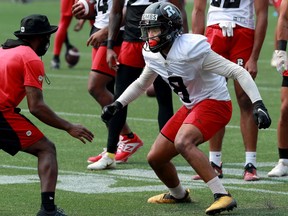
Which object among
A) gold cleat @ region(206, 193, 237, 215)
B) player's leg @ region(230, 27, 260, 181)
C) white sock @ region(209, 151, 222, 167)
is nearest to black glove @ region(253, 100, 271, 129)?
gold cleat @ region(206, 193, 237, 215)

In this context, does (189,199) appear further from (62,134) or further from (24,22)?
(62,134)

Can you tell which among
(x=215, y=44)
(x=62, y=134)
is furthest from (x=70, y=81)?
(x=215, y=44)

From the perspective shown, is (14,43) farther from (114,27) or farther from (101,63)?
(101,63)

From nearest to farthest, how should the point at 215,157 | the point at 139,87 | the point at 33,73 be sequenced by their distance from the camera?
the point at 33,73 → the point at 139,87 → the point at 215,157

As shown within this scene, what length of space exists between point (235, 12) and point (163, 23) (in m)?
1.79

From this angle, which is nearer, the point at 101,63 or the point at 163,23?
the point at 163,23

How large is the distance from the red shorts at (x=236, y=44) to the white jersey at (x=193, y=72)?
1248 mm

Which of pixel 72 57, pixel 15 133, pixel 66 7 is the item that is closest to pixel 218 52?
pixel 15 133

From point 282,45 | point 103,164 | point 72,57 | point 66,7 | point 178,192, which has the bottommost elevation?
point 72,57

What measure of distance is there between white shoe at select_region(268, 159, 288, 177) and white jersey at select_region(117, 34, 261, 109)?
5.17 ft

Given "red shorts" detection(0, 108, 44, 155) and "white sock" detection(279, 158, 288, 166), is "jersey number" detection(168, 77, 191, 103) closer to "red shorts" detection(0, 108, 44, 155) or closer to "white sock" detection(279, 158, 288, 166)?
"red shorts" detection(0, 108, 44, 155)

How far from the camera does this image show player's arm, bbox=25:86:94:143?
7703mm

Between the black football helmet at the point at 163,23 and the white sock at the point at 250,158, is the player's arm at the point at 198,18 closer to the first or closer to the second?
the white sock at the point at 250,158

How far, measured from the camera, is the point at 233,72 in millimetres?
8117
